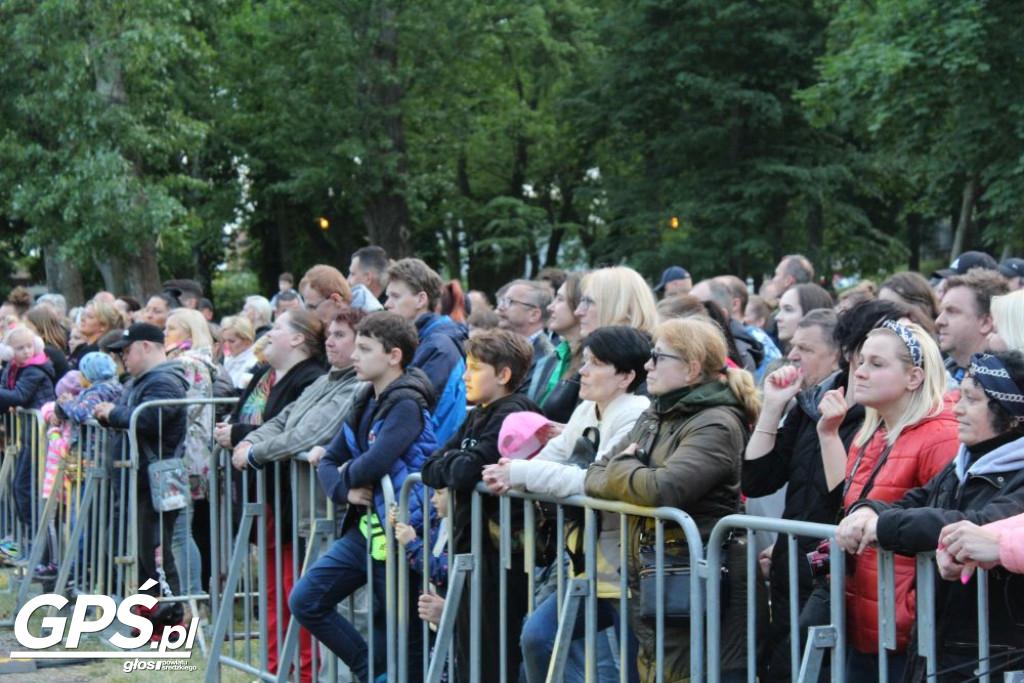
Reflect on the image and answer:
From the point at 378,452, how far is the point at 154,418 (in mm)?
2934

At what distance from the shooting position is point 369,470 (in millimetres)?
6016

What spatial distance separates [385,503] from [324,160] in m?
29.1

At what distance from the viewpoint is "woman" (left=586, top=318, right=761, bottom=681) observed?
4.51 meters

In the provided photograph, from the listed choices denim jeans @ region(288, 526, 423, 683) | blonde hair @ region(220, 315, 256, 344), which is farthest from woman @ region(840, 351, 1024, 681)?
blonde hair @ region(220, 315, 256, 344)

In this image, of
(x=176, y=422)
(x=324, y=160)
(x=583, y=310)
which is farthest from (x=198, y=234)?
(x=583, y=310)

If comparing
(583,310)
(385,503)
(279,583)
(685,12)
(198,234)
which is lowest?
(279,583)

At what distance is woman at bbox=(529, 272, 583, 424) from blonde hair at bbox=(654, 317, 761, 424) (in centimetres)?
138

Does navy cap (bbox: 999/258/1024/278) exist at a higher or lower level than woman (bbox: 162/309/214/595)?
higher

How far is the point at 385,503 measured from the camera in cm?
596

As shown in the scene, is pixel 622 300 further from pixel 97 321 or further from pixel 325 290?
pixel 97 321

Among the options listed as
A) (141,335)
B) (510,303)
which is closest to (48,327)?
(141,335)

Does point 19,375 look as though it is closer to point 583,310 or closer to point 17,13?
point 583,310

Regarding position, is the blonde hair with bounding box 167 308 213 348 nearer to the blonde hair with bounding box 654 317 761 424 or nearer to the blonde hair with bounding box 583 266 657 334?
the blonde hair with bounding box 583 266 657 334

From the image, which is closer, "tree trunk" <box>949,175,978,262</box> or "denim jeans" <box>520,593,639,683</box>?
"denim jeans" <box>520,593,639,683</box>
